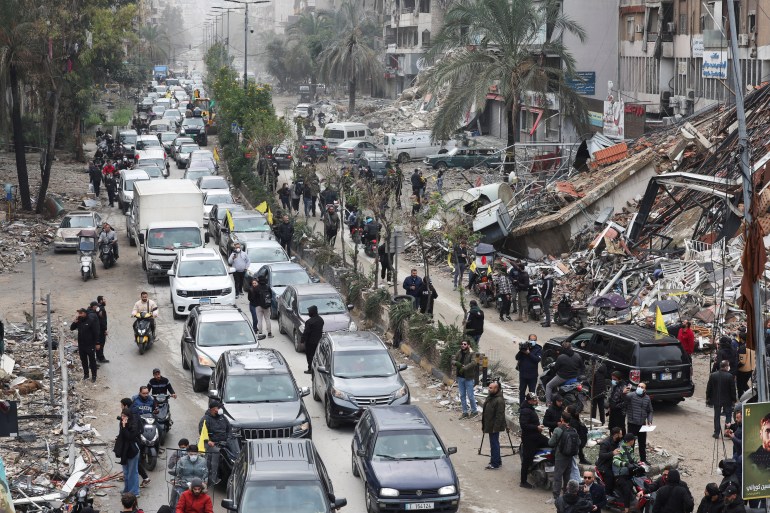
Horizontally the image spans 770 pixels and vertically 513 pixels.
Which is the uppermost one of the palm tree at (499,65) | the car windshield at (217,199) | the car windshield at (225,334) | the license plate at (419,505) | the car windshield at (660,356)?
the palm tree at (499,65)

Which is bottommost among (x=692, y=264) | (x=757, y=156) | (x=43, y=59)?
(x=692, y=264)

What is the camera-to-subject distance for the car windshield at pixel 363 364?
20984 millimetres

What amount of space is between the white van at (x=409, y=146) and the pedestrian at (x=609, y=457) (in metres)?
45.2

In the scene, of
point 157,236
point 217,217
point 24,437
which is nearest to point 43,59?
point 217,217

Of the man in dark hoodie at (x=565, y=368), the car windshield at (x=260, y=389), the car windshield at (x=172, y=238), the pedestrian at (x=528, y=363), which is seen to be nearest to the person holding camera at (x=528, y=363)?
the pedestrian at (x=528, y=363)

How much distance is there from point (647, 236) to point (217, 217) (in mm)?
15522

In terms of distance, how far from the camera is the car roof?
55.8ft

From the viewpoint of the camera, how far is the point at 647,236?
32438 mm

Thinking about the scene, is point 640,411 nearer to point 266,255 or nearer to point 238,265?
point 238,265

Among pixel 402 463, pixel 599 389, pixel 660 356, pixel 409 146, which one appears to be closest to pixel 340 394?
pixel 402 463

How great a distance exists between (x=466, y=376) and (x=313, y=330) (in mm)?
4329

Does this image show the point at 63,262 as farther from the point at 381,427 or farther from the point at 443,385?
the point at 381,427

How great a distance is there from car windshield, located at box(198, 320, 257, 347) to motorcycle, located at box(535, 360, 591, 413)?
5.98m

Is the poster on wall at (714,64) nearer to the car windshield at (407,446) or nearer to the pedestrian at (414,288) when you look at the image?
the pedestrian at (414,288)
